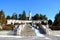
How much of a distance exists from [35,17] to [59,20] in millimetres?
55296

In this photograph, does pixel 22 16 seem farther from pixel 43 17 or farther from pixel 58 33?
pixel 58 33

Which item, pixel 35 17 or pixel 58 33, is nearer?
pixel 58 33

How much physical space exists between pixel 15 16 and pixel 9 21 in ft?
61.5

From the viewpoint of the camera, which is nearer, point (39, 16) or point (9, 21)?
point (9, 21)

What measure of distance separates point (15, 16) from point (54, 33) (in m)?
80.4

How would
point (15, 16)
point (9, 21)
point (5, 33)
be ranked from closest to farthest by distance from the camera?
1. point (5, 33)
2. point (9, 21)
3. point (15, 16)

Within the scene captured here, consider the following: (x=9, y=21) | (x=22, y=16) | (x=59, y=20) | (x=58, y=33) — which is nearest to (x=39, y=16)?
(x=22, y=16)

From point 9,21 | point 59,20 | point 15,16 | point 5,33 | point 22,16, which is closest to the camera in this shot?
point 5,33

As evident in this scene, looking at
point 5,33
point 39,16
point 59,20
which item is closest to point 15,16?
point 39,16

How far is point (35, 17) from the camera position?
327 feet

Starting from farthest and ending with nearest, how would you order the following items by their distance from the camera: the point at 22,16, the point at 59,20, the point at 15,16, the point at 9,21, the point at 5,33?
the point at 15,16
the point at 22,16
the point at 9,21
the point at 59,20
the point at 5,33

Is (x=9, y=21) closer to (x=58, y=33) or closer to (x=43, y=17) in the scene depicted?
(x=43, y=17)

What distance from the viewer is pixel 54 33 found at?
22.4 meters

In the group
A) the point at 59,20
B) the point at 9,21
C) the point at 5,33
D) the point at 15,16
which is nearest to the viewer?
the point at 5,33
